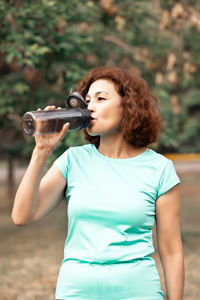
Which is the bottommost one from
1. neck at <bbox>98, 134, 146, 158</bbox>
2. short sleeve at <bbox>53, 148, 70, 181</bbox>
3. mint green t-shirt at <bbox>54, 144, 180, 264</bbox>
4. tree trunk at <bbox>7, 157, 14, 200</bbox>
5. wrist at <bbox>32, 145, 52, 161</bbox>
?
tree trunk at <bbox>7, 157, 14, 200</bbox>

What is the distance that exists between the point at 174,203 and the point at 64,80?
554 cm

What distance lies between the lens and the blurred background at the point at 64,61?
6219 mm

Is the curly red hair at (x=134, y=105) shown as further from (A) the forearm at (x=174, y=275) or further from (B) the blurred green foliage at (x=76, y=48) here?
(B) the blurred green foliage at (x=76, y=48)

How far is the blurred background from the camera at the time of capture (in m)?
Result: 6.22

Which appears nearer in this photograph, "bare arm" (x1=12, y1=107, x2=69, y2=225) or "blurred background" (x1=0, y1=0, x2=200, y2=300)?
"bare arm" (x1=12, y1=107, x2=69, y2=225)

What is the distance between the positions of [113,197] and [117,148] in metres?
0.26

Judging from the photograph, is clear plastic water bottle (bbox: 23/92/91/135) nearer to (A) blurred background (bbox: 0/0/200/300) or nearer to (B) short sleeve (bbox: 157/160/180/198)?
(B) short sleeve (bbox: 157/160/180/198)

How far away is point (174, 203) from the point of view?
2.05 meters

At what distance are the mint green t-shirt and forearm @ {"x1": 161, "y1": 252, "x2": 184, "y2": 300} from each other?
140 millimetres

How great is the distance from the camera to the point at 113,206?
194 cm

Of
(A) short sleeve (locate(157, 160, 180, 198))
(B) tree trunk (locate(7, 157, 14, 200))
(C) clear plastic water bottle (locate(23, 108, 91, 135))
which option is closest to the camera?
(C) clear plastic water bottle (locate(23, 108, 91, 135))

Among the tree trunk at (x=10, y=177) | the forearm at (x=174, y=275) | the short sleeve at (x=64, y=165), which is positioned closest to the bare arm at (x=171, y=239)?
the forearm at (x=174, y=275)

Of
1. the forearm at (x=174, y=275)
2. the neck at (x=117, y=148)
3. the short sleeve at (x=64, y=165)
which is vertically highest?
the neck at (x=117, y=148)

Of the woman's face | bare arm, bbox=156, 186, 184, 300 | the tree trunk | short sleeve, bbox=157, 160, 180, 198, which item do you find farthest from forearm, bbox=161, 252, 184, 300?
the tree trunk
